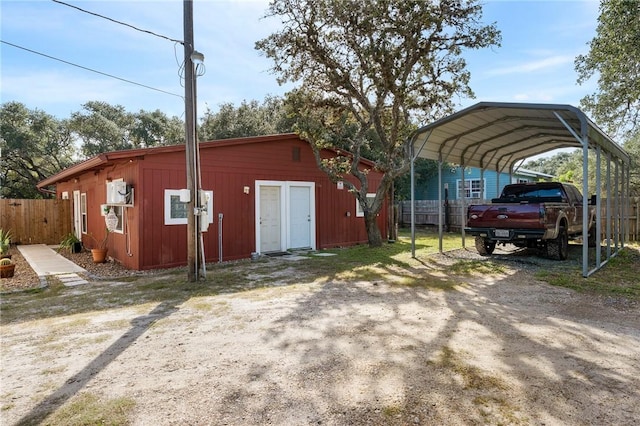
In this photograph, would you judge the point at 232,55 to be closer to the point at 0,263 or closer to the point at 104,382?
the point at 0,263

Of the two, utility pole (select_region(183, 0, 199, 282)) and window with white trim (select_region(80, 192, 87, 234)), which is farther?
window with white trim (select_region(80, 192, 87, 234))

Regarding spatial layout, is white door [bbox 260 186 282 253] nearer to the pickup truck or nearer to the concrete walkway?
the concrete walkway

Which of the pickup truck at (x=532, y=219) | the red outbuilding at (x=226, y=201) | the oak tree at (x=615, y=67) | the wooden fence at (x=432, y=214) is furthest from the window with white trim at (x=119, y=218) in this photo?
the oak tree at (x=615, y=67)

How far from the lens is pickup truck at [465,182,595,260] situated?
7645 millimetres

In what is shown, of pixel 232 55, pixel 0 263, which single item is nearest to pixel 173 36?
pixel 232 55

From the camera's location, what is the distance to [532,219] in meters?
7.61

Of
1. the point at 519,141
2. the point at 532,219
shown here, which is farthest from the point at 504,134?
the point at 532,219

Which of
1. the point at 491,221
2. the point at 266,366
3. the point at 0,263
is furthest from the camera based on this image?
the point at 491,221

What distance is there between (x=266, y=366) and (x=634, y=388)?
2756mm

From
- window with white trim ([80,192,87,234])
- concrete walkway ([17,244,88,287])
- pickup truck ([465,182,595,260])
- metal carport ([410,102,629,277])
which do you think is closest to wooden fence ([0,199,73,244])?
window with white trim ([80,192,87,234])

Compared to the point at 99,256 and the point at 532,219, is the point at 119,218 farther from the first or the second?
the point at 532,219

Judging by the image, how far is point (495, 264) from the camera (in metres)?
8.00

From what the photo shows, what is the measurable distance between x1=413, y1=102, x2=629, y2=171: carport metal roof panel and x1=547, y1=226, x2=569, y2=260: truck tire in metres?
1.96

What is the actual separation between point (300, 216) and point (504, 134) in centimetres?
583
